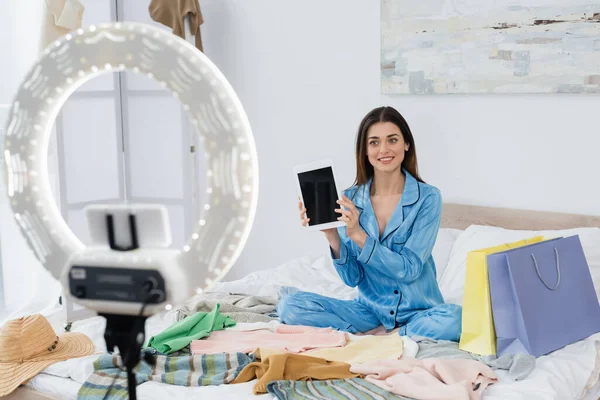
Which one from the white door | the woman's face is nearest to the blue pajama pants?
the woman's face

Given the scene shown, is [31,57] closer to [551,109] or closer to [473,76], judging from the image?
[473,76]

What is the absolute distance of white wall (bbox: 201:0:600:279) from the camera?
9.03 ft

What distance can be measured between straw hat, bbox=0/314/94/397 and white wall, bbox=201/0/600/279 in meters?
1.69

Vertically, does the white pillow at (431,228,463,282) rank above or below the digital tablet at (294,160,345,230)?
below

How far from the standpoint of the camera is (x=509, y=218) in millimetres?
2850

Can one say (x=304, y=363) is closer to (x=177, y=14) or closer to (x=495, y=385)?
(x=495, y=385)

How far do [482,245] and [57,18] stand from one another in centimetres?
215

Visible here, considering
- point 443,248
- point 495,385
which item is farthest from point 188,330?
point 443,248

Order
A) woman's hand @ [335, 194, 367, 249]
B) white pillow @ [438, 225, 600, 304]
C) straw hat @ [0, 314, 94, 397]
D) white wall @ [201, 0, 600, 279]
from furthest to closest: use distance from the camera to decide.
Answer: white wall @ [201, 0, 600, 279] → white pillow @ [438, 225, 600, 304] → woman's hand @ [335, 194, 367, 249] → straw hat @ [0, 314, 94, 397]

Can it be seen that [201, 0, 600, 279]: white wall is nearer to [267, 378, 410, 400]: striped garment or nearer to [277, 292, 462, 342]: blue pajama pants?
[277, 292, 462, 342]: blue pajama pants

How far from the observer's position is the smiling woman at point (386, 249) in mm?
2217

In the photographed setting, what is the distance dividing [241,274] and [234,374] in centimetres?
216

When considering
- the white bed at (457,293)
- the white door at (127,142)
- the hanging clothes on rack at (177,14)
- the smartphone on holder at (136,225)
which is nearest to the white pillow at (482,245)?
the white bed at (457,293)

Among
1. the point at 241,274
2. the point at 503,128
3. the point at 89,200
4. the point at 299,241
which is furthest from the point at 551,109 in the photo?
the point at 89,200
